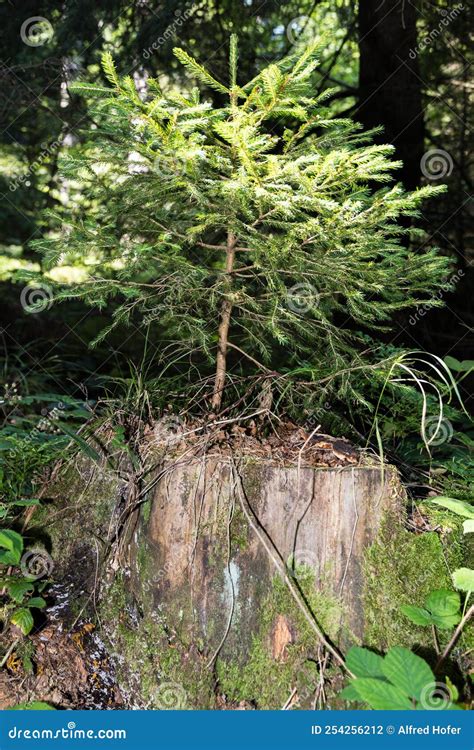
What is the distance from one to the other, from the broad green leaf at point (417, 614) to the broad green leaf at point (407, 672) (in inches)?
6.4

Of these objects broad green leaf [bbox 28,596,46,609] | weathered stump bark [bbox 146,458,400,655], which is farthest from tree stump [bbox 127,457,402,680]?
broad green leaf [bbox 28,596,46,609]

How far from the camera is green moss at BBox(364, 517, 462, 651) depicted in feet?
6.70

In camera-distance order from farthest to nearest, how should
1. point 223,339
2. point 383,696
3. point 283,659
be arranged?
point 223,339
point 283,659
point 383,696

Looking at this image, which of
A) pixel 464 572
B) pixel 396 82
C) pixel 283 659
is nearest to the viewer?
pixel 464 572

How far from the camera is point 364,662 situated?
1853 millimetres

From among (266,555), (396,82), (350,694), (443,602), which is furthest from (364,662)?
(396,82)

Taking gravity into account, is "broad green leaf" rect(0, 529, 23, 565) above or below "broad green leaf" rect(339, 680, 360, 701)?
above

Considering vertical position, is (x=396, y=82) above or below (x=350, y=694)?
above

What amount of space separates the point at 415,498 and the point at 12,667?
1.53m

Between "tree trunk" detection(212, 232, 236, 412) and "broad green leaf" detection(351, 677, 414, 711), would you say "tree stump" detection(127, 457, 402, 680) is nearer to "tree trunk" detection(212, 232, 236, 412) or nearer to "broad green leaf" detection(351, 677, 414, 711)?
"broad green leaf" detection(351, 677, 414, 711)

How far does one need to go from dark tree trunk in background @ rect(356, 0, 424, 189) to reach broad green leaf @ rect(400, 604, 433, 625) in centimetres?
351

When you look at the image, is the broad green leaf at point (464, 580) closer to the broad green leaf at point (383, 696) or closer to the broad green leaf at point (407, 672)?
the broad green leaf at point (407, 672)

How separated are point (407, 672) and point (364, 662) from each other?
144 mm

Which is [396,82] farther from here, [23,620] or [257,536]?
[23,620]
